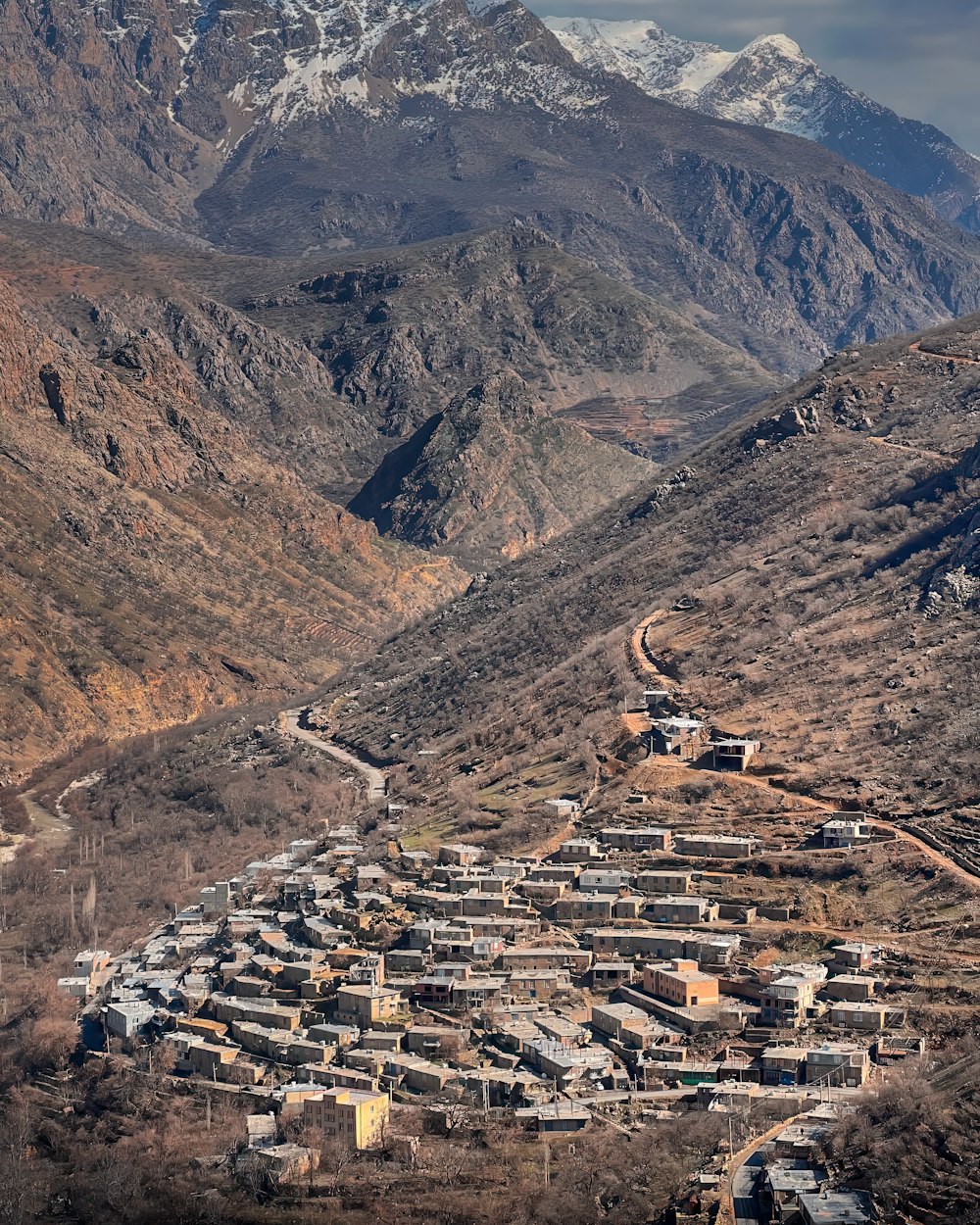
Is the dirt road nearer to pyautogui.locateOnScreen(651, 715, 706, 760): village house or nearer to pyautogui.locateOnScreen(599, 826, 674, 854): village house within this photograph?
pyautogui.locateOnScreen(651, 715, 706, 760): village house

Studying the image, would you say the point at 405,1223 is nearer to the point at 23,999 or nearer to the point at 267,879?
the point at 23,999

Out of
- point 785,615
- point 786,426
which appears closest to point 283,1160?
point 785,615

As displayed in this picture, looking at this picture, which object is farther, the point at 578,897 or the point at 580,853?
the point at 580,853

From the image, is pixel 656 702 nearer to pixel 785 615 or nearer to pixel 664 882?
pixel 785 615

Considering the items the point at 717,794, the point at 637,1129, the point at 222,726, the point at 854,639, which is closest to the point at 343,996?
the point at 637,1129

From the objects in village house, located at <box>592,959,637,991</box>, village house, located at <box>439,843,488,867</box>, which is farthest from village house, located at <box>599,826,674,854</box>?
village house, located at <box>592,959,637,991</box>
